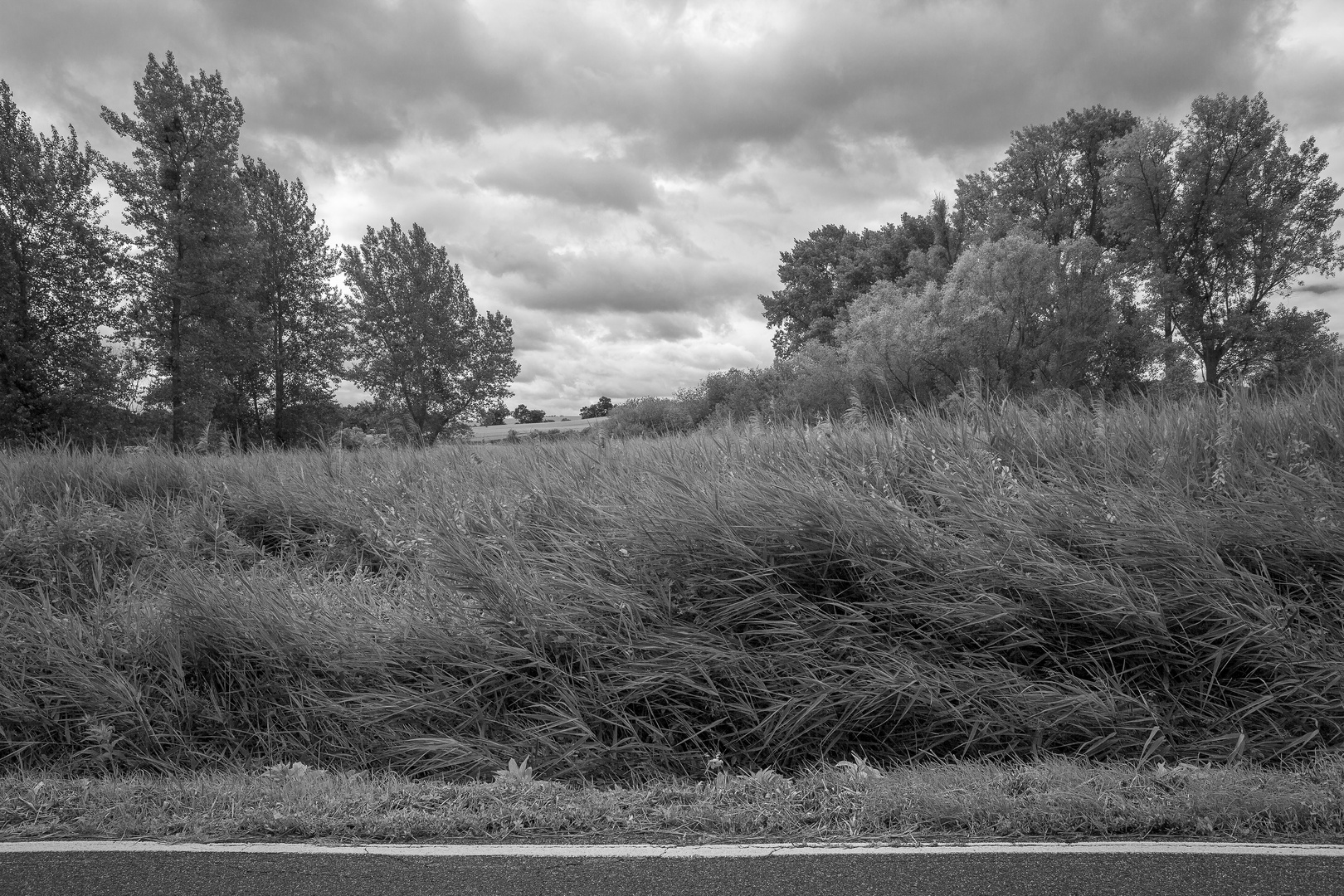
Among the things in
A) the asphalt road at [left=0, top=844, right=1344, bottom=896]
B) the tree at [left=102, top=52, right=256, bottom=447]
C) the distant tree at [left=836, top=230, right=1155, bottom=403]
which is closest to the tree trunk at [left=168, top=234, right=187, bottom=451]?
the tree at [left=102, top=52, right=256, bottom=447]

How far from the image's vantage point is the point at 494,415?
4819cm

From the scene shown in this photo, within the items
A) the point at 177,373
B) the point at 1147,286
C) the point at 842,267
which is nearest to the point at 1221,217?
the point at 1147,286

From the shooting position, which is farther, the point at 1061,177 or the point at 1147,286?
the point at 1061,177

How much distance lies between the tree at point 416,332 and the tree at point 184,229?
40.0ft

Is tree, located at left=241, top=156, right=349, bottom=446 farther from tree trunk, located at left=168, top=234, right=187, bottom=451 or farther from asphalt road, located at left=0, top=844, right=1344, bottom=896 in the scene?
asphalt road, located at left=0, top=844, right=1344, bottom=896

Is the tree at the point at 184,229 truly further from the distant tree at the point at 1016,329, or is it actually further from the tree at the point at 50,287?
the distant tree at the point at 1016,329

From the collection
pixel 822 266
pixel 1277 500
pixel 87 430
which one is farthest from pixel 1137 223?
pixel 87 430

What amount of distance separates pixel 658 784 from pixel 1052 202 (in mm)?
48379

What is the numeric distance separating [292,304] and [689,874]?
44336 millimetres

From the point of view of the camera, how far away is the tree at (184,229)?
29266 millimetres

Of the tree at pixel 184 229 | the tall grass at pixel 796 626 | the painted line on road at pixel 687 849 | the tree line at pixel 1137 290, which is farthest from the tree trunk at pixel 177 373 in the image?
the painted line on road at pixel 687 849

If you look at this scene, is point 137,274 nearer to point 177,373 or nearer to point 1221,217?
point 177,373

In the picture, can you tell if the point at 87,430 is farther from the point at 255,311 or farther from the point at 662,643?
the point at 662,643

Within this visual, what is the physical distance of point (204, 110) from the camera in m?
31.1
